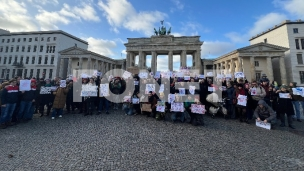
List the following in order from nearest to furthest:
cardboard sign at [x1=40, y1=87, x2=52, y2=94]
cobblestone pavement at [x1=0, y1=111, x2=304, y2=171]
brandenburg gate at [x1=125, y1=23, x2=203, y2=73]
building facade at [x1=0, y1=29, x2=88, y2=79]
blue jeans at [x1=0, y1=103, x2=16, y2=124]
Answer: cobblestone pavement at [x1=0, y1=111, x2=304, y2=171], blue jeans at [x1=0, y1=103, x2=16, y2=124], cardboard sign at [x1=40, y1=87, x2=52, y2=94], brandenburg gate at [x1=125, y1=23, x2=203, y2=73], building facade at [x1=0, y1=29, x2=88, y2=79]

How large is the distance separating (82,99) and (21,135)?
3484 mm

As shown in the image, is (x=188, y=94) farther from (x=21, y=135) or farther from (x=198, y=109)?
(x=21, y=135)

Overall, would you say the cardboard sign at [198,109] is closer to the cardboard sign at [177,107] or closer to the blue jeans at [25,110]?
the cardboard sign at [177,107]

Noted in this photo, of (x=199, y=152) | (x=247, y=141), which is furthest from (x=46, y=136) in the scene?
(x=247, y=141)

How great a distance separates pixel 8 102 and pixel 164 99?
7071 mm

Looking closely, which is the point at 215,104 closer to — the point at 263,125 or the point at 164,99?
the point at 263,125

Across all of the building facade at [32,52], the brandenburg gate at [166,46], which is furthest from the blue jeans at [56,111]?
the building facade at [32,52]

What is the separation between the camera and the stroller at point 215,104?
775 centimetres

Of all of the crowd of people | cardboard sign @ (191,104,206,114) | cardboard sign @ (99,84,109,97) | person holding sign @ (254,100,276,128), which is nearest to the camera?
person holding sign @ (254,100,276,128)

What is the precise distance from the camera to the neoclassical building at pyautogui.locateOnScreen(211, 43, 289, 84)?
33469 mm

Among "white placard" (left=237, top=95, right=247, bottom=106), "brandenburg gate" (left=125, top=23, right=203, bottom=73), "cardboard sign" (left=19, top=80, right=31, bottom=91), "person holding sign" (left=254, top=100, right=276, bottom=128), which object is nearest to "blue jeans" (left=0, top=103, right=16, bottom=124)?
"cardboard sign" (left=19, top=80, right=31, bottom=91)

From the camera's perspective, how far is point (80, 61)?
41875 mm

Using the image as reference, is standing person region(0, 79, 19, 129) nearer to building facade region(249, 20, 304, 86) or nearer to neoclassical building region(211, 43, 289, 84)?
neoclassical building region(211, 43, 289, 84)

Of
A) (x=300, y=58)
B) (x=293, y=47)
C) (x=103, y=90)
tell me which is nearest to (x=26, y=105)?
(x=103, y=90)
